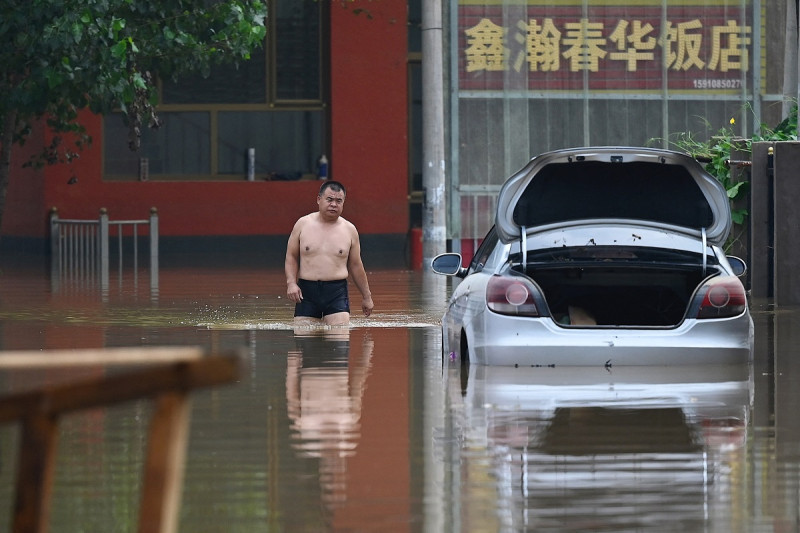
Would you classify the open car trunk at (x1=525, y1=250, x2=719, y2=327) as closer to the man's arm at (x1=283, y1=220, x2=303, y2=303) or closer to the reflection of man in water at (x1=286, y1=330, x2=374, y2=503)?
the reflection of man in water at (x1=286, y1=330, x2=374, y2=503)

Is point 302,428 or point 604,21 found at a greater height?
point 604,21

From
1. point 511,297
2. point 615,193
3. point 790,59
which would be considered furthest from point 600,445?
point 790,59

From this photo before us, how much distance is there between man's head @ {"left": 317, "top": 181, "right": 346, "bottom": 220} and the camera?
48.1ft

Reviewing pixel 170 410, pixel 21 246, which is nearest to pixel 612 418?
pixel 170 410

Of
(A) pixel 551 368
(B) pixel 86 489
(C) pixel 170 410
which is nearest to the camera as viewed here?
(C) pixel 170 410

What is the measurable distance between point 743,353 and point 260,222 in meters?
20.7

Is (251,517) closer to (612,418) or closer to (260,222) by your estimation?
(612,418)

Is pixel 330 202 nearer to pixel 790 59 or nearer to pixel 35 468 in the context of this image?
pixel 35 468

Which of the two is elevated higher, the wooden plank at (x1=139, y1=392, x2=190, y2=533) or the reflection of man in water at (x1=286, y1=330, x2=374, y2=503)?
the wooden plank at (x1=139, y1=392, x2=190, y2=533)

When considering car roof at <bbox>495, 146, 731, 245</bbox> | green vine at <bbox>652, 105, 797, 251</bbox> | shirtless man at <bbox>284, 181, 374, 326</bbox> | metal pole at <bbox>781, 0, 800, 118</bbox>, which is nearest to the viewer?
car roof at <bbox>495, 146, 731, 245</bbox>

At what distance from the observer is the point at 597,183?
11758mm

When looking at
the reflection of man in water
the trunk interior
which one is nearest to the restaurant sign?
the reflection of man in water

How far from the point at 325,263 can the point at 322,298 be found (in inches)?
13.4

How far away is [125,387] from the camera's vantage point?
146 inches
